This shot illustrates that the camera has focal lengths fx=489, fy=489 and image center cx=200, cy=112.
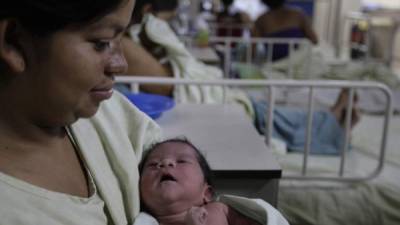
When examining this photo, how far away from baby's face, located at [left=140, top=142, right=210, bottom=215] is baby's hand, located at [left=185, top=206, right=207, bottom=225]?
39 mm

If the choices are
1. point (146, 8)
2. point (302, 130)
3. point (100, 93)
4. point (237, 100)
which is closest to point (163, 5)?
point (146, 8)

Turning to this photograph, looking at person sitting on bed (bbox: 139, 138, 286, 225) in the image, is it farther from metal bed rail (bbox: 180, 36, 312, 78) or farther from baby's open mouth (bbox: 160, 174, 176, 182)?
metal bed rail (bbox: 180, 36, 312, 78)

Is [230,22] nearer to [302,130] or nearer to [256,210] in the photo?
[302,130]

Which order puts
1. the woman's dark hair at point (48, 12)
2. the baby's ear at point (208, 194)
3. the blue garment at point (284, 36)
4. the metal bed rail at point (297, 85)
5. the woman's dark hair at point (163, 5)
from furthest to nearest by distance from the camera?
the blue garment at point (284, 36) → the woman's dark hair at point (163, 5) → the metal bed rail at point (297, 85) → the baby's ear at point (208, 194) → the woman's dark hair at point (48, 12)

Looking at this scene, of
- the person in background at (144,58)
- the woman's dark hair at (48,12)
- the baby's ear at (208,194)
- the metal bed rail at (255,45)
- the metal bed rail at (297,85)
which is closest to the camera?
the woman's dark hair at (48,12)

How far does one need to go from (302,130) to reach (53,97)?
5.20 ft

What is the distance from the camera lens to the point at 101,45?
0.65 m

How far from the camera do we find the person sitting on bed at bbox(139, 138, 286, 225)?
0.94 meters

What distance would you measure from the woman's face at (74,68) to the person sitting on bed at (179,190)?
326mm

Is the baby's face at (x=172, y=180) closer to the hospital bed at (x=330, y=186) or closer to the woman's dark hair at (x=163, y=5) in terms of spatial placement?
the hospital bed at (x=330, y=186)

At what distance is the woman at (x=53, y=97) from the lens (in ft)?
1.94

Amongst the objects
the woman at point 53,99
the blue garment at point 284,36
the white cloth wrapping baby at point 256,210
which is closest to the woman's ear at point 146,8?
the white cloth wrapping baby at point 256,210

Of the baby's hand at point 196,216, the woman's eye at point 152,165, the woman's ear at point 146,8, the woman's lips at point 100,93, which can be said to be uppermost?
the woman's lips at point 100,93

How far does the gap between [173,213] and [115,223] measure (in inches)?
7.9
